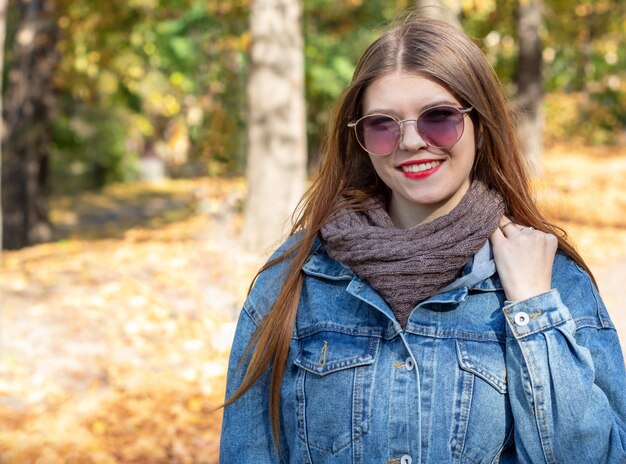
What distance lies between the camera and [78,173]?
25969mm

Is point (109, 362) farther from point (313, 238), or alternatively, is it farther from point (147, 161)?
point (147, 161)

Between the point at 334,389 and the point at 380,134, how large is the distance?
66cm

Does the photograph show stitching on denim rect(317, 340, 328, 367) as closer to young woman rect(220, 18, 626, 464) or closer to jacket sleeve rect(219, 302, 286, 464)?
young woman rect(220, 18, 626, 464)

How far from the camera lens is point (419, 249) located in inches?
81.4

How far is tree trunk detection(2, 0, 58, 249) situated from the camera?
42.6 feet

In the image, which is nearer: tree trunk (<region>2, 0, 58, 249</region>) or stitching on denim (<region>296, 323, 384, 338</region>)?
stitching on denim (<region>296, 323, 384, 338</region>)

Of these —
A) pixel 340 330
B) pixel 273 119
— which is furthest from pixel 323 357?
pixel 273 119

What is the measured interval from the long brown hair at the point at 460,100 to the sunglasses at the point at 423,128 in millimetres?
74

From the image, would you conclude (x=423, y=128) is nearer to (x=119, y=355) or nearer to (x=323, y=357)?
(x=323, y=357)

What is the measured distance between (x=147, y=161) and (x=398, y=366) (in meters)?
28.0

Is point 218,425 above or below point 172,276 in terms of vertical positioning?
below

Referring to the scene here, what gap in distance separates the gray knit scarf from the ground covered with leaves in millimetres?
686

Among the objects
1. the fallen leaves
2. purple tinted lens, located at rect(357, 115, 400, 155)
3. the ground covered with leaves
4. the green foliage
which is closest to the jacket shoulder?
purple tinted lens, located at rect(357, 115, 400, 155)

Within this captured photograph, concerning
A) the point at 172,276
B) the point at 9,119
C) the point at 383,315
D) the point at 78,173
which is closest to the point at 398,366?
the point at 383,315
